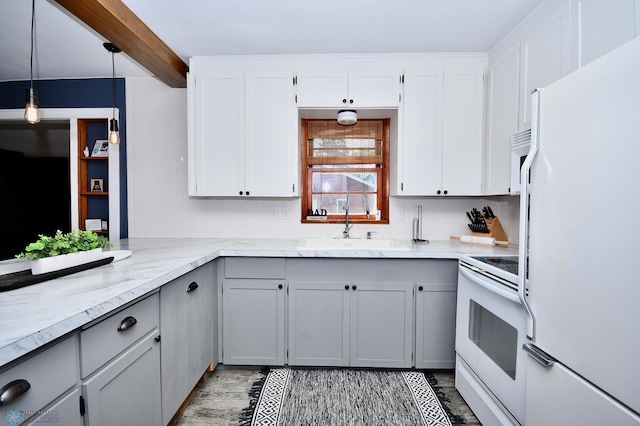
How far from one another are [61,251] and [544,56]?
8.99 feet

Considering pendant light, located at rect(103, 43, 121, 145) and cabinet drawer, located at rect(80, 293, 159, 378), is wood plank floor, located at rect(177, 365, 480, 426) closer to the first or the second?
cabinet drawer, located at rect(80, 293, 159, 378)

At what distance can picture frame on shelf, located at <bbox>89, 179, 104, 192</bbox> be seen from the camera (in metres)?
2.85

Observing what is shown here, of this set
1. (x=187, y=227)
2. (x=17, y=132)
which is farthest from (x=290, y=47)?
(x=17, y=132)

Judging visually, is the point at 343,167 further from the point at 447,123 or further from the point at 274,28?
the point at 274,28

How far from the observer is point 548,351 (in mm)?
1078

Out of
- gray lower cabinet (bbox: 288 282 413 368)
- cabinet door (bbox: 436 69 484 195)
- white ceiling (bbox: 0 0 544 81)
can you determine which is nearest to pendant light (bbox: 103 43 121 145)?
white ceiling (bbox: 0 0 544 81)

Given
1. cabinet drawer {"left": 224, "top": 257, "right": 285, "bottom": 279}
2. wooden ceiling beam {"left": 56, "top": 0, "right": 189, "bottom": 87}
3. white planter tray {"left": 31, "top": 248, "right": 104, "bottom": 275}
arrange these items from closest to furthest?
white planter tray {"left": 31, "top": 248, "right": 104, "bottom": 275} → wooden ceiling beam {"left": 56, "top": 0, "right": 189, "bottom": 87} → cabinet drawer {"left": 224, "top": 257, "right": 285, "bottom": 279}

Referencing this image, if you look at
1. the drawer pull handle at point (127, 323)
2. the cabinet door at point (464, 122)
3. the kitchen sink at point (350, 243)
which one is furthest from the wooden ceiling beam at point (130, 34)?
the cabinet door at point (464, 122)

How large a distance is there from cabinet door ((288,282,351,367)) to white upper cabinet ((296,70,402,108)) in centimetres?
144

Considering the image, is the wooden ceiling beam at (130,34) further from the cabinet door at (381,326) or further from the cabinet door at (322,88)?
the cabinet door at (381,326)

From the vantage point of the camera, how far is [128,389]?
1.20 m

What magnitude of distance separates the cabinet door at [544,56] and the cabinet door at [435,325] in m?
1.23

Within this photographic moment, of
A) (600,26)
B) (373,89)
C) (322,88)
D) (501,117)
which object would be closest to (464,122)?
(501,117)

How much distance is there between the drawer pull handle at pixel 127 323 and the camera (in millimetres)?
1161
